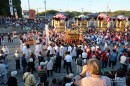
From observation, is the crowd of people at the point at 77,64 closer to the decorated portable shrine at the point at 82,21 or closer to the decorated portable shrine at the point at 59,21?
the decorated portable shrine at the point at 59,21

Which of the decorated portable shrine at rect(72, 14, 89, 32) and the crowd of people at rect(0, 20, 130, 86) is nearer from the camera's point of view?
the crowd of people at rect(0, 20, 130, 86)

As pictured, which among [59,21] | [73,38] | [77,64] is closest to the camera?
[77,64]

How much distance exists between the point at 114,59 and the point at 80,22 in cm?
2882

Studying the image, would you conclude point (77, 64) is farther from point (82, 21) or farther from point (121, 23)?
point (121, 23)

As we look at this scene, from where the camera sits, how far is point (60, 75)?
56.1 feet

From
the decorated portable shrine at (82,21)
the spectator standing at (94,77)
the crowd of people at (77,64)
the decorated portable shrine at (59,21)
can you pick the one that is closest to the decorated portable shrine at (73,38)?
the crowd of people at (77,64)

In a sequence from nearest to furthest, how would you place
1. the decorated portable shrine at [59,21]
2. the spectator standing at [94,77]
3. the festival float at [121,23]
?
1. the spectator standing at [94,77]
2. the decorated portable shrine at [59,21]
3. the festival float at [121,23]

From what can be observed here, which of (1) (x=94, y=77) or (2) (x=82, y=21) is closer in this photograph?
(1) (x=94, y=77)

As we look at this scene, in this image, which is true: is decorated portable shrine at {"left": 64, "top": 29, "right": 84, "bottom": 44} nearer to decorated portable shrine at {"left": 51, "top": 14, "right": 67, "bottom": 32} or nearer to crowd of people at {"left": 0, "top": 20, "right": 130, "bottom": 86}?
crowd of people at {"left": 0, "top": 20, "right": 130, "bottom": 86}

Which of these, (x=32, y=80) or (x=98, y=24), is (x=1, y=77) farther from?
(x=98, y=24)

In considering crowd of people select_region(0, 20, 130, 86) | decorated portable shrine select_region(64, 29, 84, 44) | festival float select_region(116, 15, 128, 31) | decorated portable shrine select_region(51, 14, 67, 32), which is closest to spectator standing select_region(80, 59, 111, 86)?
crowd of people select_region(0, 20, 130, 86)

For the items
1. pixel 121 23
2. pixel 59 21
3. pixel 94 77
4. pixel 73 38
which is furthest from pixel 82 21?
pixel 94 77

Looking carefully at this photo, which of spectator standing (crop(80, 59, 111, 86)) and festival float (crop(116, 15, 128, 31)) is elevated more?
spectator standing (crop(80, 59, 111, 86))

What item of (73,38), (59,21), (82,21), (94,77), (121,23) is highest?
(94,77)
